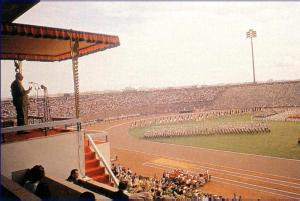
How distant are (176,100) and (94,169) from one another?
206ft

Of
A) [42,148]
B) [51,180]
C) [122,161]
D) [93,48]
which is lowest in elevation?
[122,161]

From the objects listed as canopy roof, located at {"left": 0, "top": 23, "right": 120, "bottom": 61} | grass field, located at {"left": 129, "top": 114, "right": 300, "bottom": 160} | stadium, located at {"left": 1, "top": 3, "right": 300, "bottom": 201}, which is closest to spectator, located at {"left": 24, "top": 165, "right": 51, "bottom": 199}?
stadium, located at {"left": 1, "top": 3, "right": 300, "bottom": 201}

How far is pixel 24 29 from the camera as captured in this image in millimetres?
7457

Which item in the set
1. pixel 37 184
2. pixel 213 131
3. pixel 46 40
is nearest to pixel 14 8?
pixel 46 40

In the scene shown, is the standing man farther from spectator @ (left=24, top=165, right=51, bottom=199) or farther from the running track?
the running track

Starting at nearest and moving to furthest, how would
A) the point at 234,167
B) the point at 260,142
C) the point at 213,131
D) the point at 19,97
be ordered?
1. the point at 19,97
2. the point at 234,167
3. the point at 260,142
4. the point at 213,131

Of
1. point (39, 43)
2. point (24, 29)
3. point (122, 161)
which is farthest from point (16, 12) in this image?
point (122, 161)

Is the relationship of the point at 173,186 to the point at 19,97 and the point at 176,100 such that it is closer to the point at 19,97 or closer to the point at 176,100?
the point at 19,97

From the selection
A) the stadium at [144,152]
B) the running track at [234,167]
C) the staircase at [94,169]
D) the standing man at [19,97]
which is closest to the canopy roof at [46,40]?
the stadium at [144,152]

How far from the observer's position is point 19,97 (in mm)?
8844

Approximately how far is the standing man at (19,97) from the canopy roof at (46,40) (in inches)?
45.6

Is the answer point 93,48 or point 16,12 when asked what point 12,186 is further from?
point 93,48

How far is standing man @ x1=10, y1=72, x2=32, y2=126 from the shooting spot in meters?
8.75

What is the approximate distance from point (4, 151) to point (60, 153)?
1487mm
